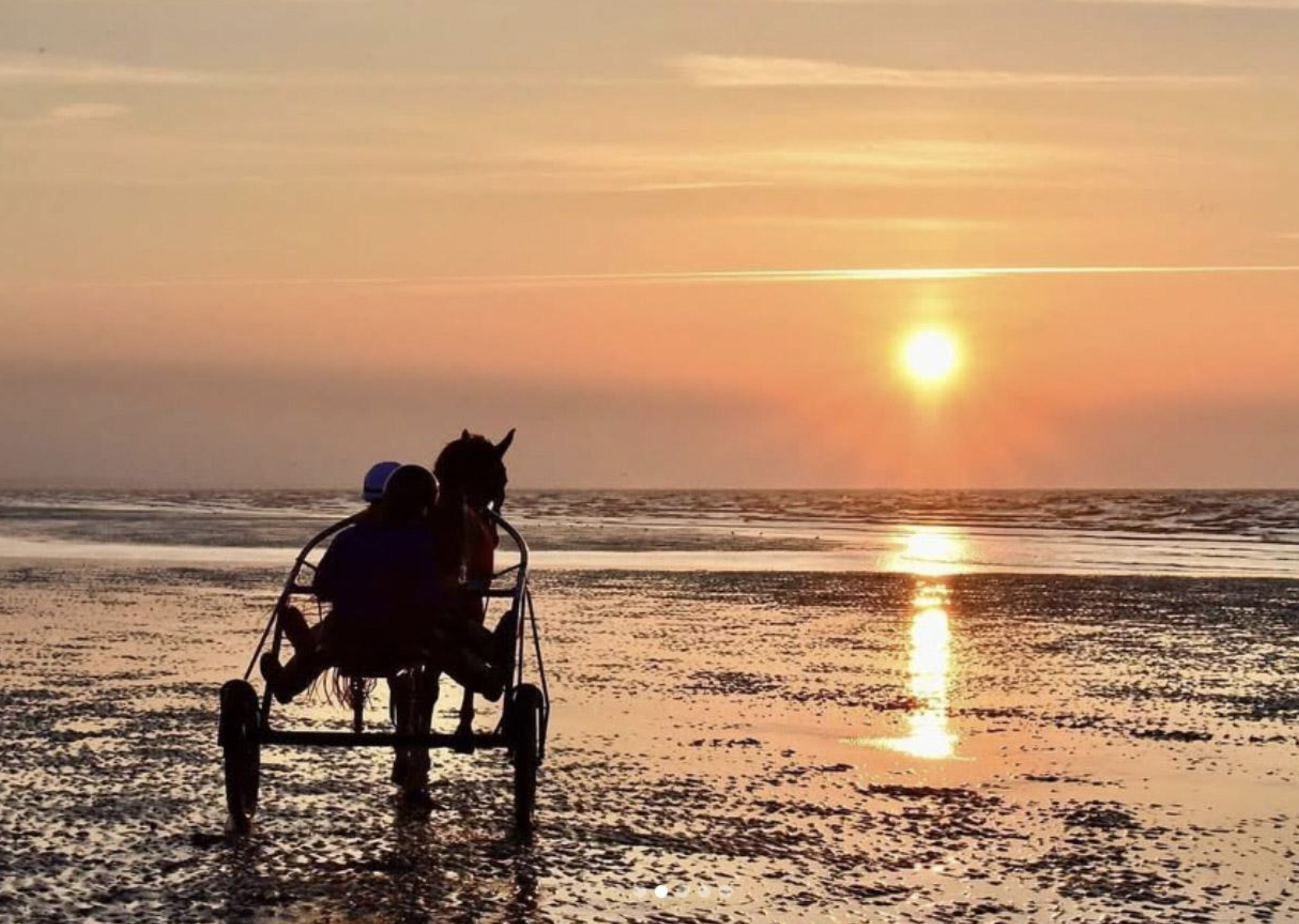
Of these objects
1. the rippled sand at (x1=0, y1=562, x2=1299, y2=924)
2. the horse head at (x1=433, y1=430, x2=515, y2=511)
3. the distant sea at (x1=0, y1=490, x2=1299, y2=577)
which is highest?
the horse head at (x1=433, y1=430, x2=515, y2=511)

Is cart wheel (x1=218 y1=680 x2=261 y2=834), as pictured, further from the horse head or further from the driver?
the horse head

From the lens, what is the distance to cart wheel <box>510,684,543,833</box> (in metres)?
8.53

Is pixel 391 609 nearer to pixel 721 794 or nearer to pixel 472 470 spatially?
pixel 472 470

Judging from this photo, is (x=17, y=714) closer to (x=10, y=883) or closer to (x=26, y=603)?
(x=10, y=883)

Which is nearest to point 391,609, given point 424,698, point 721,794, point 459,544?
point 459,544

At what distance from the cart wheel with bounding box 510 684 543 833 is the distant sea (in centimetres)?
2239

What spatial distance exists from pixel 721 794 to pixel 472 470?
219 cm

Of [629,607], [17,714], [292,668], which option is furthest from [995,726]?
[629,607]

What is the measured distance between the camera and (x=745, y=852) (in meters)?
8.23

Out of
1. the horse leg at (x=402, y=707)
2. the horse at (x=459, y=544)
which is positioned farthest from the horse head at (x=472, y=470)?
the horse leg at (x=402, y=707)

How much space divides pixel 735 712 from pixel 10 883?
20.8 feet

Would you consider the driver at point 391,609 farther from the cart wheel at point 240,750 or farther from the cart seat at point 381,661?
the cart wheel at point 240,750

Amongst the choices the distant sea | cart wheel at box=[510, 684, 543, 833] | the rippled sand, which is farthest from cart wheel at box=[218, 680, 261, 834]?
the distant sea

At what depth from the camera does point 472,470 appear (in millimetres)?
9430
